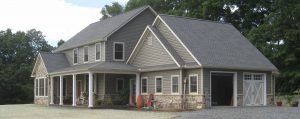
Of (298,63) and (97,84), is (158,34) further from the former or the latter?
(298,63)

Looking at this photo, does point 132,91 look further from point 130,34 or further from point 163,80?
point 163,80

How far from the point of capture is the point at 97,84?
3856 cm

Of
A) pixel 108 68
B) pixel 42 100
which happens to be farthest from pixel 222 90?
pixel 42 100

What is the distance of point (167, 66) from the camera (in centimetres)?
3266

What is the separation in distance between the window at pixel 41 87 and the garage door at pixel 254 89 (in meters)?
18.9

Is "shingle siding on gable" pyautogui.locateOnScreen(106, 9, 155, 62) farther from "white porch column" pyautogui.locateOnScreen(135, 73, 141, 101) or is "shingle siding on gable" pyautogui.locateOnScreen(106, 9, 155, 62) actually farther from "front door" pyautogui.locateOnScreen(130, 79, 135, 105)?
"white porch column" pyautogui.locateOnScreen(135, 73, 141, 101)

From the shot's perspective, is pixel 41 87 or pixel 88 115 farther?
pixel 41 87

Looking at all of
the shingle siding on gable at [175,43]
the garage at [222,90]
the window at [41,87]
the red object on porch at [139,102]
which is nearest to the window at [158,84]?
the red object on porch at [139,102]

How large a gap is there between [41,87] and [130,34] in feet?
34.9

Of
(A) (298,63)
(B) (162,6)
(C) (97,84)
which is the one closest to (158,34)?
(C) (97,84)

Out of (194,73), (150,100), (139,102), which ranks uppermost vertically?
(194,73)

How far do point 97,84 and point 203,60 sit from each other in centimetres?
1115

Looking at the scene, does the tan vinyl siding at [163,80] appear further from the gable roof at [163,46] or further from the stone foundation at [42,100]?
the stone foundation at [42,100]

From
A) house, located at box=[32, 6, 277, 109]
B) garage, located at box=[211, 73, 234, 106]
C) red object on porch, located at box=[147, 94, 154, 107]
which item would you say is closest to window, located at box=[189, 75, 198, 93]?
Result: house, located at box=[32, 6, 277, 109]
